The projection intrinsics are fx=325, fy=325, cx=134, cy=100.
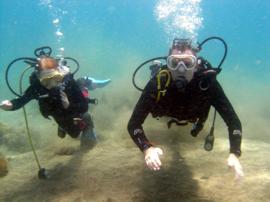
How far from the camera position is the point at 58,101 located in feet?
23.3

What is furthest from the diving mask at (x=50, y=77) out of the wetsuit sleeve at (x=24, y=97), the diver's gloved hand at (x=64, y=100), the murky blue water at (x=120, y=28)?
the murky blue water at (x=120, y=28)

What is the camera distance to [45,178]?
6.88 metres

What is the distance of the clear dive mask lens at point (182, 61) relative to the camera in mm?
5285

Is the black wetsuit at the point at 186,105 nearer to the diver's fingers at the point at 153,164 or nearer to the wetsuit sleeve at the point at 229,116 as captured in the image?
the wetsuit sleeve at the point at 229,116

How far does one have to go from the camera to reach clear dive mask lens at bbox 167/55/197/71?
529 centimetres

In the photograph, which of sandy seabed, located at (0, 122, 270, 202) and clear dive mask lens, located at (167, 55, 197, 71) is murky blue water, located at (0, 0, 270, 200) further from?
clear dive mask lens, located at (167, 55, 197, 71)

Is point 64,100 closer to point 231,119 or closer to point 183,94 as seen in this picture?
point 183,94

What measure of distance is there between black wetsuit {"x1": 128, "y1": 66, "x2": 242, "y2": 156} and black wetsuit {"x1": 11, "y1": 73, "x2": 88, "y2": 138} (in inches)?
93.3

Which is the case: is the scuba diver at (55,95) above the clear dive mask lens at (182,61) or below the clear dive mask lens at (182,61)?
below

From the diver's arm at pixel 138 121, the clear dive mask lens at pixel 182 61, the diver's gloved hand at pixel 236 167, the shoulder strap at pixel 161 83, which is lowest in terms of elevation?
the diver's gloved hand at pixel 236 167

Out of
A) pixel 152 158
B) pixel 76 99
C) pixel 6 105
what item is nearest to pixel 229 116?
pixel 152 158

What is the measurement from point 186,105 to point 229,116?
28.7 inches

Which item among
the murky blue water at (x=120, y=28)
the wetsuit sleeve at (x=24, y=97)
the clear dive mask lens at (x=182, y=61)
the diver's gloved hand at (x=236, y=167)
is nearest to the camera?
the diver's gloved hand at (x=236, y=167)

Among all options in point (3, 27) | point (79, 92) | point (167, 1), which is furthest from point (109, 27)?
point (79, 92)
